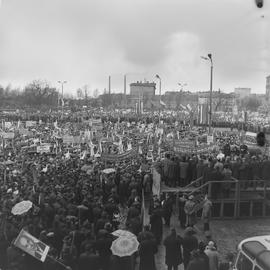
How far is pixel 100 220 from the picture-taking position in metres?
10.7

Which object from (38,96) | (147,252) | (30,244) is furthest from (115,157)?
(38,96)

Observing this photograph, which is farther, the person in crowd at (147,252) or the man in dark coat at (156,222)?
the man in dark coat at (156,222)

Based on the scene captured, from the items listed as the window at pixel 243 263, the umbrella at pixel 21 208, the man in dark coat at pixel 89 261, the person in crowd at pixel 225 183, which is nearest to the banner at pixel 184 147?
the person in crowd at pixel 225 183

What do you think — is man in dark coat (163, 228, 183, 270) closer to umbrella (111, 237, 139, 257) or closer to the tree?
umbrella (111, 237, 139, 257)

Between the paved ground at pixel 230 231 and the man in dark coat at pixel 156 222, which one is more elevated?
the man in dark coat at pixel 156 222

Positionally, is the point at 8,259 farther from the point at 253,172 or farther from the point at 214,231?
the point at 253,172

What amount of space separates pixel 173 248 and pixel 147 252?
683mm

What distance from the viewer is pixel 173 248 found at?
9922 millimetres

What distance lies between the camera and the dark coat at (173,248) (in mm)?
9859

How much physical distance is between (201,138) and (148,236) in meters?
23.7

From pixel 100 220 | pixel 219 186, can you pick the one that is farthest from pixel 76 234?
pixel 219 186

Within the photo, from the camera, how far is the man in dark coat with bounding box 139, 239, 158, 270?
9.51 m

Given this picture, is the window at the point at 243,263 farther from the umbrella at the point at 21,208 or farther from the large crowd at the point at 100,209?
the umbrella at the point at 21,208

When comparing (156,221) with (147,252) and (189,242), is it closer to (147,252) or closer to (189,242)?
(189,242)
